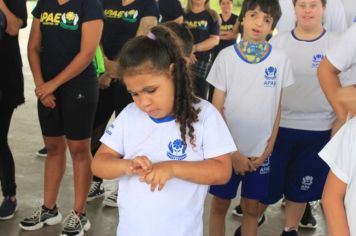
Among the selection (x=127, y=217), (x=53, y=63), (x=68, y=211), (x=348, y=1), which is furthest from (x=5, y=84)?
(x=348, y=1)

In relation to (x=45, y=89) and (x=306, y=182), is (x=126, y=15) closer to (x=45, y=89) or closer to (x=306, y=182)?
(x=45, y=89)

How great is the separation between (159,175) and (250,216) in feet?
3.87

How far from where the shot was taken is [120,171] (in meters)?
1.59

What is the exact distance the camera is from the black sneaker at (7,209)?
309 centimetres

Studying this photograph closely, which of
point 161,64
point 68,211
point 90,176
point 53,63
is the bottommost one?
point 68,211

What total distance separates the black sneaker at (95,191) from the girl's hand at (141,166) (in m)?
2.03

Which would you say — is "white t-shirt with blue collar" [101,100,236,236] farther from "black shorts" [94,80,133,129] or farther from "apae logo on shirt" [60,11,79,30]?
"black shorts" [94,80,133,129]

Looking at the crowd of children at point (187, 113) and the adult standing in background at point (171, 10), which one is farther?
the adult standing in background at point (171, 10)

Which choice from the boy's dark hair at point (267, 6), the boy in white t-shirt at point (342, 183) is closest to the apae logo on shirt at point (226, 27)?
the boy's dark hair at point (267, 6)

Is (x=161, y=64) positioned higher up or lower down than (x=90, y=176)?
higher up

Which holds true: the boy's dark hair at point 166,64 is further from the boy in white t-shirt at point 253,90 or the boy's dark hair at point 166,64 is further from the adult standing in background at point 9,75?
the adult standing in background at point 9,75

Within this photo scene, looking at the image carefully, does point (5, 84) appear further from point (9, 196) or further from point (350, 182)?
point (350, 182)

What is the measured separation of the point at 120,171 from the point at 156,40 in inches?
17.1

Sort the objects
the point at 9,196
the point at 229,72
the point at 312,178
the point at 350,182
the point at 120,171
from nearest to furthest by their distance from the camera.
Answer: the point at 350,182 → the point at 120,171 → the point at 229,72 → the point at 312,178 → the point at 9,196
